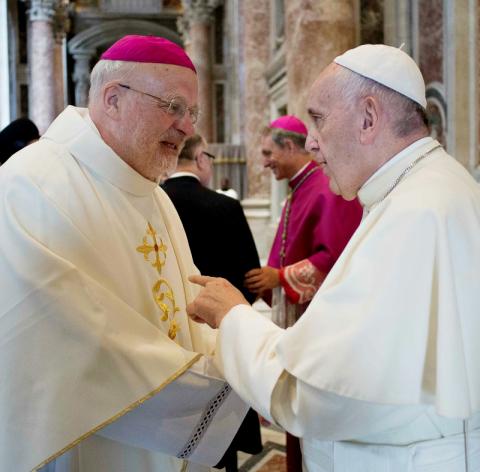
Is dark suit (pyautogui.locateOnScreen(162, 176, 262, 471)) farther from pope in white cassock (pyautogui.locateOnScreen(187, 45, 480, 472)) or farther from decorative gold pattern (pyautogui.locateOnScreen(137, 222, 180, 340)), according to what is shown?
pope in white cassock (pyautogui.locateOnScreen(187, 45, 480, 472))

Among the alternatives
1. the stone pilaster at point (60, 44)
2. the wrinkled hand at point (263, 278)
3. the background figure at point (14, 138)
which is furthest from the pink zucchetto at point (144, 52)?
the stone pilaster at point (60, 44)

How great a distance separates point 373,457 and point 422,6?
4571mm

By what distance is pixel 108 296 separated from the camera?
60.0 inches

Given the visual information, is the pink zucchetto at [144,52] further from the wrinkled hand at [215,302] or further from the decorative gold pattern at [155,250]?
the wrinkled hand at [215,302]

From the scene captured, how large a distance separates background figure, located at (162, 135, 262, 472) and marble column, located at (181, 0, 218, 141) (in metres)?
12.9

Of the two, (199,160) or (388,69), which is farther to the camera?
(199,160)

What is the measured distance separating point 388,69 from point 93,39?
2278 cm

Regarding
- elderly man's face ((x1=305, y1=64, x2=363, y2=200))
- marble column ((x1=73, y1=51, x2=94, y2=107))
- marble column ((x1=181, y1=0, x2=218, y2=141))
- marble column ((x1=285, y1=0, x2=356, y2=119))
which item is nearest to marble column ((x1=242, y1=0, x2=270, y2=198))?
marble column ((x1=285, y1=0, x2=356, y2=119))

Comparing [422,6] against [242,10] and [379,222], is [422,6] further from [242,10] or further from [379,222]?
[242,10]

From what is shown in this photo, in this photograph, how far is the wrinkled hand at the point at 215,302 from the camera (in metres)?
1.57

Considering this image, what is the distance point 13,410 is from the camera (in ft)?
4.64

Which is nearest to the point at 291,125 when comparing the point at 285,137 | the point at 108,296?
the point at 285,137

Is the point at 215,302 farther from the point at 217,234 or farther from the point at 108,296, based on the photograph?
the point at 217,234

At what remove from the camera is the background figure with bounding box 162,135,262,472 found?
10.7 feet
